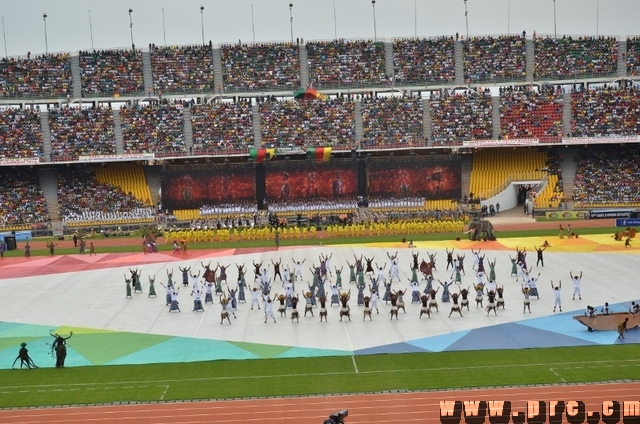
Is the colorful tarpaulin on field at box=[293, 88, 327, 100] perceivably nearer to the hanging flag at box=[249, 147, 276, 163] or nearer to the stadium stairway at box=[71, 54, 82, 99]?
the hanging flag at box=[249, 147, 276, 163]

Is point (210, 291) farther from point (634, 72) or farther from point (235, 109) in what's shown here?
point (634, 72)

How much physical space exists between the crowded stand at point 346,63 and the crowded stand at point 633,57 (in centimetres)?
2162

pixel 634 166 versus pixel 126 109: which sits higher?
pixel 126 109

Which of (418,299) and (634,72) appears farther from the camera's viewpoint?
(634,72)

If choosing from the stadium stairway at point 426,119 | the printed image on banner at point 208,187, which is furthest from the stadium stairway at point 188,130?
the stadium stairway at point 426,119

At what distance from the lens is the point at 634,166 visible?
6519cm

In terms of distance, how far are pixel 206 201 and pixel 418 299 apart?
36.6 meters

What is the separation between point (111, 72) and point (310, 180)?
21357mm

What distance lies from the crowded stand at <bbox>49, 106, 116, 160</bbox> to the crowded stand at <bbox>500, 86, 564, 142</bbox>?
33.3 metres

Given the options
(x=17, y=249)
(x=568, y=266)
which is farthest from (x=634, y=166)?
(x=17, y=249)

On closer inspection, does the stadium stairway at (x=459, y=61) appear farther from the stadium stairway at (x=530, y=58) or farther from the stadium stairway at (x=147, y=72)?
the stadium stairway at (x=147, y=72)

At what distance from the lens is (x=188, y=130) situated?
67.9 m

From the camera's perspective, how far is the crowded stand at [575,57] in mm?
71250

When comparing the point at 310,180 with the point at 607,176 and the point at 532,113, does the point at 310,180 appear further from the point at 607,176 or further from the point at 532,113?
the point at 607,176
